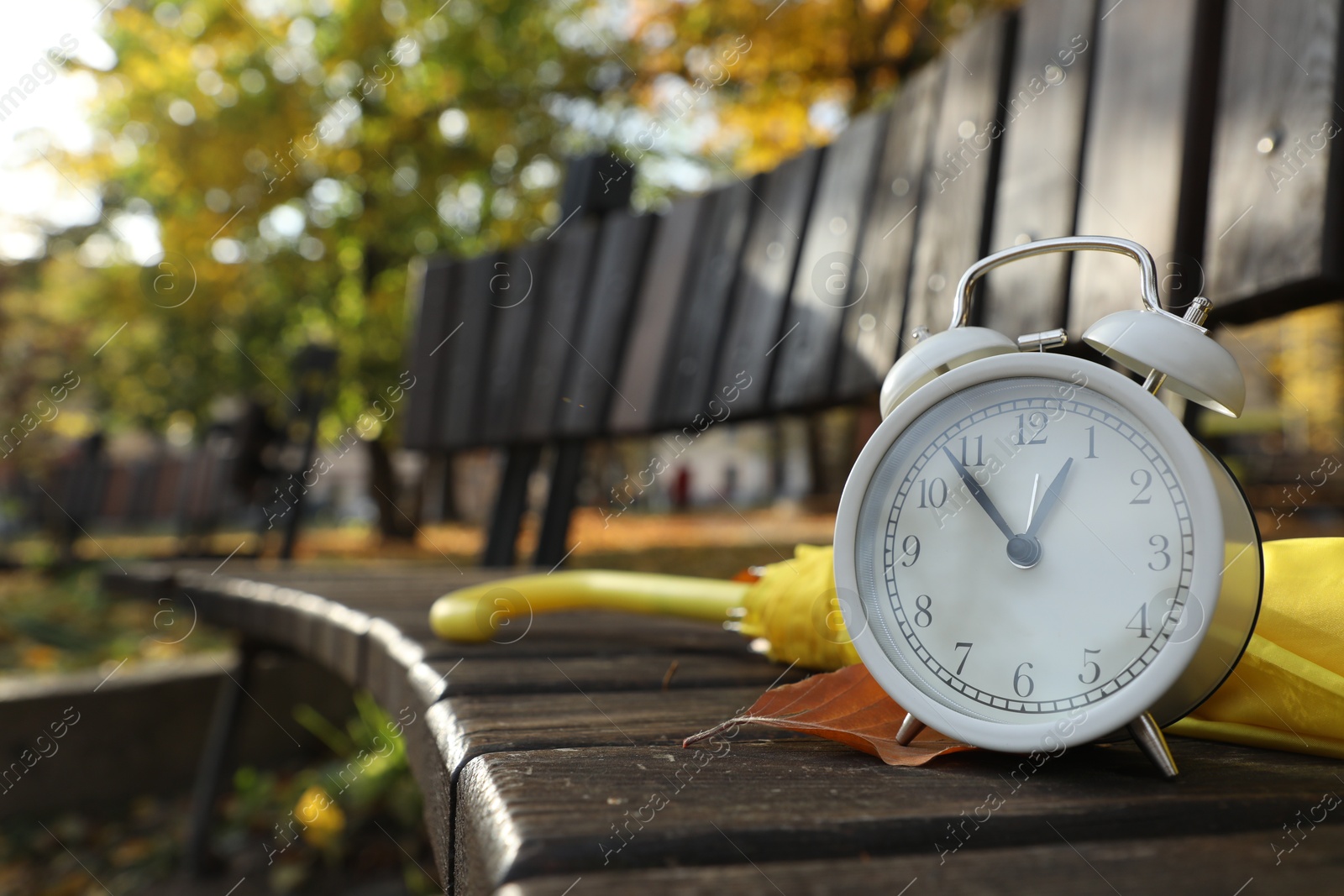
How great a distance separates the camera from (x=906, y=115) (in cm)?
184

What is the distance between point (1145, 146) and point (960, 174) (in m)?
0.36

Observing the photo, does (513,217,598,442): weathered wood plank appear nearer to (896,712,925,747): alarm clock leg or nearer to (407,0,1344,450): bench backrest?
(407,0,1344,450): bench backrest

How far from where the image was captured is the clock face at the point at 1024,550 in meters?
0.60

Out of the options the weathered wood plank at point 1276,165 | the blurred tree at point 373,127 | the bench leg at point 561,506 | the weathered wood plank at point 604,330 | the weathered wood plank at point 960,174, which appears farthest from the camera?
the blurred tree at point 373,127

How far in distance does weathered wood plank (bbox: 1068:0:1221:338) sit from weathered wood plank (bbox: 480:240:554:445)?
1653 mm

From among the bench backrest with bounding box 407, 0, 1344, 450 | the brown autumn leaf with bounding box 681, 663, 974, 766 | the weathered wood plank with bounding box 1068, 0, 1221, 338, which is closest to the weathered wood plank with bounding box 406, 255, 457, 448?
the bench backrest with bounding box 407, 0, 1344, 450

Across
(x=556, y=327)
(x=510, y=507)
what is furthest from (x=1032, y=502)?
(x=510, y=507)

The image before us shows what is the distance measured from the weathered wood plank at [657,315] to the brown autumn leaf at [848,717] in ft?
4.96

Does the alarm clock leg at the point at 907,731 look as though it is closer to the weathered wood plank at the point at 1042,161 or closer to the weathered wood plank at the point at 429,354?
the weathered wood plank at the point at 1042,161

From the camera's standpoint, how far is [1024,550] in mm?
634

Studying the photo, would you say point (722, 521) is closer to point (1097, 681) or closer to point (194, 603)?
point (194, 603)

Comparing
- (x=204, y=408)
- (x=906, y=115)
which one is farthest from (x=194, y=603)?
(x=204, y=408)

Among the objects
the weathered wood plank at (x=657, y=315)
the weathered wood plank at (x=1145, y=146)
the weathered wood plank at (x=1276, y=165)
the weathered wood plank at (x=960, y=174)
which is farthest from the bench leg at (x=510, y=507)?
the weathered wood plank at (x=1276, y=165)

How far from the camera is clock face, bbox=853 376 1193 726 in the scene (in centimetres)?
60
